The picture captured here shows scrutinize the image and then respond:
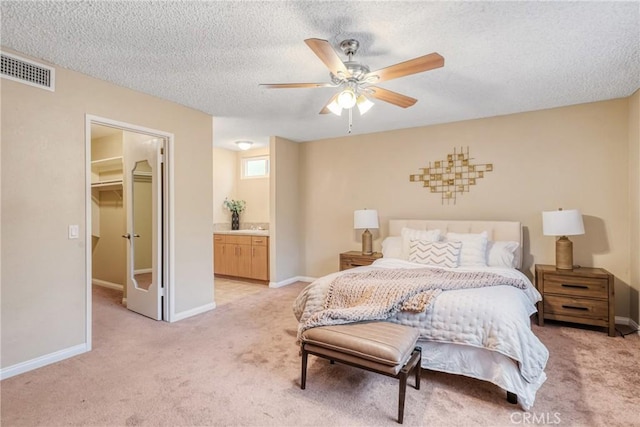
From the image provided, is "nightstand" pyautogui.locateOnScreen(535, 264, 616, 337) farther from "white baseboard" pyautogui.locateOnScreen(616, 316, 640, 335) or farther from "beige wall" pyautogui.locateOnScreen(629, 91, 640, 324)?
"white baseboard" pyautogui.locateOnScreen(616, 316, 640, 335)

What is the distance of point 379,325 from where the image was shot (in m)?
2.22

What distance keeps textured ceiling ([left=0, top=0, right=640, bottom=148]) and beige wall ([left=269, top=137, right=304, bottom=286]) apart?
181 centimetres

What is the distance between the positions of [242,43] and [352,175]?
323 cm

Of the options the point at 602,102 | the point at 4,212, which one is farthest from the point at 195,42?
the point at 602,102

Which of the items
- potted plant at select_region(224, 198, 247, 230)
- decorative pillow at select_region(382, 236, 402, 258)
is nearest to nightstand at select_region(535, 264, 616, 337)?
decorative pillow at select_region(382, 236, 402, 258)

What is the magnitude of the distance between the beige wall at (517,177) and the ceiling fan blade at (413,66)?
8.62 feet

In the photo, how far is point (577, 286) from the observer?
3.38 metres

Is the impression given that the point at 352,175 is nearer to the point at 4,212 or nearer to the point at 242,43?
the point at 242,43

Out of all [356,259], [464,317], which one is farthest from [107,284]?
[464,317]

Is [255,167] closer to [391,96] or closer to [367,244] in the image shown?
[367,244]

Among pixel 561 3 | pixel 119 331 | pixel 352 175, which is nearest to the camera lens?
pixel 561 3

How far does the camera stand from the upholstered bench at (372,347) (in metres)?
1.91

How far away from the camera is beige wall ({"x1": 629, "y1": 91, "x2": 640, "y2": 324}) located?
331 cm

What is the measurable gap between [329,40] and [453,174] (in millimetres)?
2883
